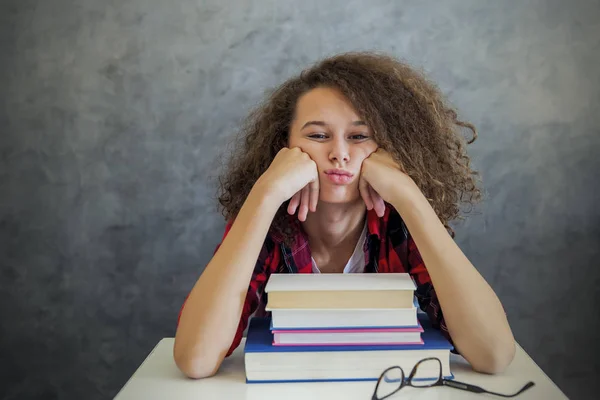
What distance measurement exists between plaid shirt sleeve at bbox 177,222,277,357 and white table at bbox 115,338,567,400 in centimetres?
7

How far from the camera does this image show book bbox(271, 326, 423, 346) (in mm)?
897

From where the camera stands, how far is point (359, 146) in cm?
116

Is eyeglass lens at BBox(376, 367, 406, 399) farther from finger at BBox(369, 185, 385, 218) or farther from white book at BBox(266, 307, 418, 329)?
finger at BBox(369, 185, 385, 218)

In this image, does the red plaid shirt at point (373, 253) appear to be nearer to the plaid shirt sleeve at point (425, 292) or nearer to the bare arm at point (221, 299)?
the plaid shirt sleeve at point (425, 292)

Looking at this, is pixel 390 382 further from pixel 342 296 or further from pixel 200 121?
pixel 200 121

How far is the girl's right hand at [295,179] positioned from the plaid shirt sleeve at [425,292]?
0.73 ft

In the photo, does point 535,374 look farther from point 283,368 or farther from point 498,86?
point 498,86

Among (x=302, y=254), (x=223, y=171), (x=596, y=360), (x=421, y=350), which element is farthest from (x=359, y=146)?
(x=596, y=360)

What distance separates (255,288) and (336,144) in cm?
32

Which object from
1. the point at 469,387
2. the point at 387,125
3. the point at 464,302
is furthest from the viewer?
the point at 387,125

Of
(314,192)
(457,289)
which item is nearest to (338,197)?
(314,192)

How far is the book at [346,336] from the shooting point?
897mm

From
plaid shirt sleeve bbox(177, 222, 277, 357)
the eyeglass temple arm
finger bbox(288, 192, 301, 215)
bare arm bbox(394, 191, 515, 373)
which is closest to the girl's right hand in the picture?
finger bbox(288, 192, 301, 215)

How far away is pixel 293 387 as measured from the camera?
88 centimetres
